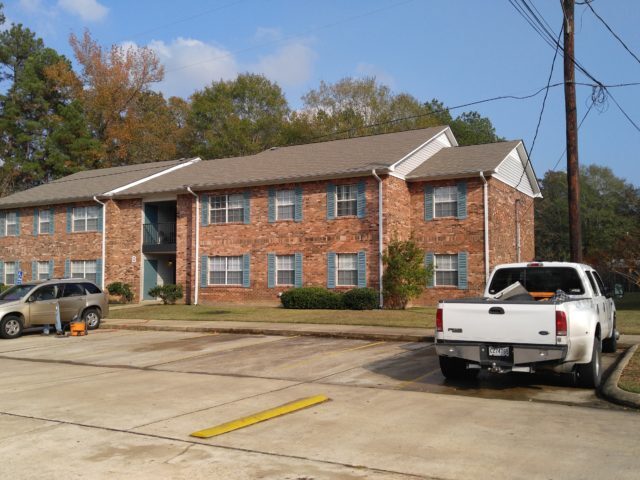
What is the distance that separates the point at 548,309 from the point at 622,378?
2077 millimetres

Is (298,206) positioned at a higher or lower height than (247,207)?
lower

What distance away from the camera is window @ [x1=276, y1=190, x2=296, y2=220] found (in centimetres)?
2662

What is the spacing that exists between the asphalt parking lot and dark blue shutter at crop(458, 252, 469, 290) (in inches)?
487

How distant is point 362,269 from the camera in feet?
81.0

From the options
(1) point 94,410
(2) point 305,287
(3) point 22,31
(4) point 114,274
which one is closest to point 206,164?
(4) point 114,274

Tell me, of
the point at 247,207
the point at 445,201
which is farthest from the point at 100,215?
the point at 445,201

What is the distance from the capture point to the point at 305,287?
992 inches

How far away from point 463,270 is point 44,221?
23.6m

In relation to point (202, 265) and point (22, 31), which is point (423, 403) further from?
point (22, 31)

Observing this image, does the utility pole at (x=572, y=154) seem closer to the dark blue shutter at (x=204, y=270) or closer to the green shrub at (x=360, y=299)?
the green shrub at (x=360, y=299)

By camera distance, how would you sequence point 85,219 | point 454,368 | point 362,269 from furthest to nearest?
point 85,219 → point 362,269 → point 454,368

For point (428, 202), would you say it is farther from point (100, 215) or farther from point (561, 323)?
point (561, 323)

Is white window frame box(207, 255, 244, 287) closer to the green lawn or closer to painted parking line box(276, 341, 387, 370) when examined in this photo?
the green lawn

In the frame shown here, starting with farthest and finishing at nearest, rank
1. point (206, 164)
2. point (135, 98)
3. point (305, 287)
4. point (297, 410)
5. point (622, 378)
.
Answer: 1. point (135, 98)
2. point (206, 164)
3. point (305, 287)
4. point (622, 378)
5. point (297, 410)
